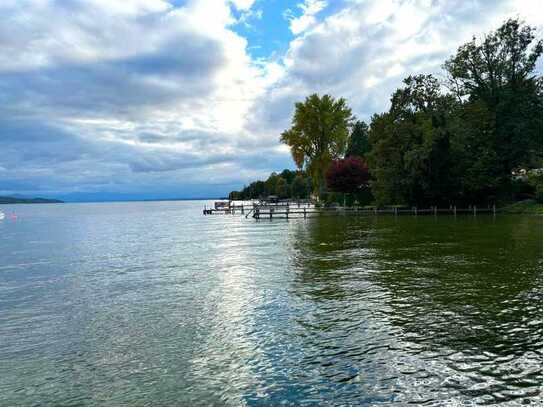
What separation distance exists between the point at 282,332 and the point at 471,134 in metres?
52.5

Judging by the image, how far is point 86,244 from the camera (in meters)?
38.1

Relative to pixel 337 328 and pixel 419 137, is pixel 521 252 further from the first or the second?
pixel 419 137

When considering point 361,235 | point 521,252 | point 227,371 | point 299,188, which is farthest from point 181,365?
point 299,188

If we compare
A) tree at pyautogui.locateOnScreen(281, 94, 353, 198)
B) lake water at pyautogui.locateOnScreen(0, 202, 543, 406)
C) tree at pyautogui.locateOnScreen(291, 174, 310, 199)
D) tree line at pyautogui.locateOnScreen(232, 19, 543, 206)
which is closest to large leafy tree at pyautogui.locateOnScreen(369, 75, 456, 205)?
tree line at pyautogui.locateOnScreen(232, 19, 543, 206)

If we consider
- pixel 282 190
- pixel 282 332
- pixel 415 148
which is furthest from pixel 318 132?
pixel 282 190

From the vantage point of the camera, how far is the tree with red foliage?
69.2 meters

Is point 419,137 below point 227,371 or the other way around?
the other way around

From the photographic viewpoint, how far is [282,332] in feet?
37.9

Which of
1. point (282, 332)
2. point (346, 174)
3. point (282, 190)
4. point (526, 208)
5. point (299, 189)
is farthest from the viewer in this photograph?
point (282, 190)

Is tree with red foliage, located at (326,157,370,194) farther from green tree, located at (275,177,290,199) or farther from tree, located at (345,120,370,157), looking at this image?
green tree, located at (275,177,290,199)

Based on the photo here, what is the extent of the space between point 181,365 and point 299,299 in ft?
20.4

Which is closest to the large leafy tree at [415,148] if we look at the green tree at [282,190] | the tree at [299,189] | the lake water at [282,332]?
the lake water at [282,332]

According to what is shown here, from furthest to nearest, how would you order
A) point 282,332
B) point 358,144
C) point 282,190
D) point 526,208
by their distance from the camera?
point 282,190 < point 358,144 < point 526,208 < point 282,332

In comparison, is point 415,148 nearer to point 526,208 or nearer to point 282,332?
point 526,208
